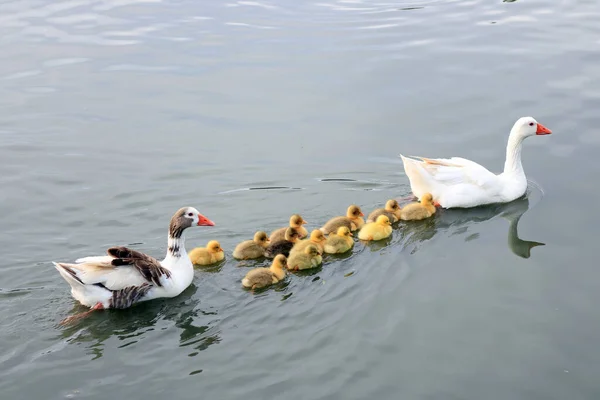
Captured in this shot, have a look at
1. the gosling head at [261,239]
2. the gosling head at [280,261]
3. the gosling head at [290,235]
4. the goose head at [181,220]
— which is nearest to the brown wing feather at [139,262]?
the goose head at [181,220]

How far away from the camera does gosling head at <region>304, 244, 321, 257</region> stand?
9.22 meters

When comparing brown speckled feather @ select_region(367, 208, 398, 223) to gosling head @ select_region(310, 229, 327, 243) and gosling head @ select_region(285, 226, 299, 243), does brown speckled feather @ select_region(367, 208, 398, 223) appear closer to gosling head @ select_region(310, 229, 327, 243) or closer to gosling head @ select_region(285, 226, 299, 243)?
gosling head @ select_region(310, 229, 327, 243)

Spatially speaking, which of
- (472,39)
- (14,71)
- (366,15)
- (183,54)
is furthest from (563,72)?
(14,71)

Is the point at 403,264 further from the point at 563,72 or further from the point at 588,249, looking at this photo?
the point at 563,72

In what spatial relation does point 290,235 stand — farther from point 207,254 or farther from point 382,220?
point 382,220

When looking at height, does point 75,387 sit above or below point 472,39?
below

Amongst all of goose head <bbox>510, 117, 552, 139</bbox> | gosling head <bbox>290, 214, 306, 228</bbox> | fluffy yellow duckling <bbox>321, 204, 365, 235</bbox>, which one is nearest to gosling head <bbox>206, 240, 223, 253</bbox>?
gosling head <bbox>290, 214, 306, 228</bbox>

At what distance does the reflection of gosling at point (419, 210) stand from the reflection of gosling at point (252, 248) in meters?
1.89

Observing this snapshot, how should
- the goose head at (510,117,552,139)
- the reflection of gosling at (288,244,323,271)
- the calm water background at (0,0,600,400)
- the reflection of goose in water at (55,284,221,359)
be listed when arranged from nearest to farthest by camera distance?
the calm water background at (0,0,600,400)
the reflection of goose in water at (55,284,221,359)
the reflection of gosling at (288,244,323,271)
the goose head at (510,117,552,139)

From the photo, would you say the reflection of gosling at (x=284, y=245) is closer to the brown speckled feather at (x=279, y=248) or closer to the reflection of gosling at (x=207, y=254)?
the brown speckled feather at (x=279, y=248)

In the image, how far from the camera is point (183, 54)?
637 inches

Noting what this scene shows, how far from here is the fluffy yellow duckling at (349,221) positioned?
1002cm

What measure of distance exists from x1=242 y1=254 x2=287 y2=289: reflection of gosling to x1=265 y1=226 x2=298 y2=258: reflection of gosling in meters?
0.48

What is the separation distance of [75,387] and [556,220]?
20.3ft
